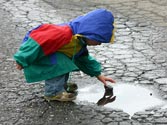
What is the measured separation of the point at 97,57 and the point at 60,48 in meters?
1.23

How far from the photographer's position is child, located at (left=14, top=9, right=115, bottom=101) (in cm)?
363

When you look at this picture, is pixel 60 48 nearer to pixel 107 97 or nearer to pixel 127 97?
pixel 107 97

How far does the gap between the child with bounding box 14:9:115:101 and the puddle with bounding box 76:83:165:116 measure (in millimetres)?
193

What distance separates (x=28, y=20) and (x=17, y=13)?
17.1 inches

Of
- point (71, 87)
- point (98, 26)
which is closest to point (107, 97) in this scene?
point (71, 87)

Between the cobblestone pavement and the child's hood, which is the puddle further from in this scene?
the child's hood

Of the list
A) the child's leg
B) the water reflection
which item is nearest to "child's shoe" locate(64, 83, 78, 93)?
the child's leg

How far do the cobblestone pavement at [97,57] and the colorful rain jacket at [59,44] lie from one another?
0.32m

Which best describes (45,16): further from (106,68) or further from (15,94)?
(15,94)

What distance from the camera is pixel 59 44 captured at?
372cm

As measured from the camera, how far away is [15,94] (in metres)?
4.12

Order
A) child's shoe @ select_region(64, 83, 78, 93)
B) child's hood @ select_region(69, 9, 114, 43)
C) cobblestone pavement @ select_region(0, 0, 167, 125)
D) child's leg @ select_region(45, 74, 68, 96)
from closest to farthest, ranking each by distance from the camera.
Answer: child's hood @ select_region(69, 9, 114, 43) < cobblestone pavement @ select_region(0, 0, 167, 125) < child's leg @ select_region(45, 74, 68, 96) < child's shoe @ select_region(64, 83, 78, 93)

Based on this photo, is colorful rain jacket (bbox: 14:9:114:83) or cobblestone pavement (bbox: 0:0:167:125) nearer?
colorful rain jacket (bbox: 14:9:114:83)

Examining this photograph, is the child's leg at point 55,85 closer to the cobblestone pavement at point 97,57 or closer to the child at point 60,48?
the child at point 60,48
